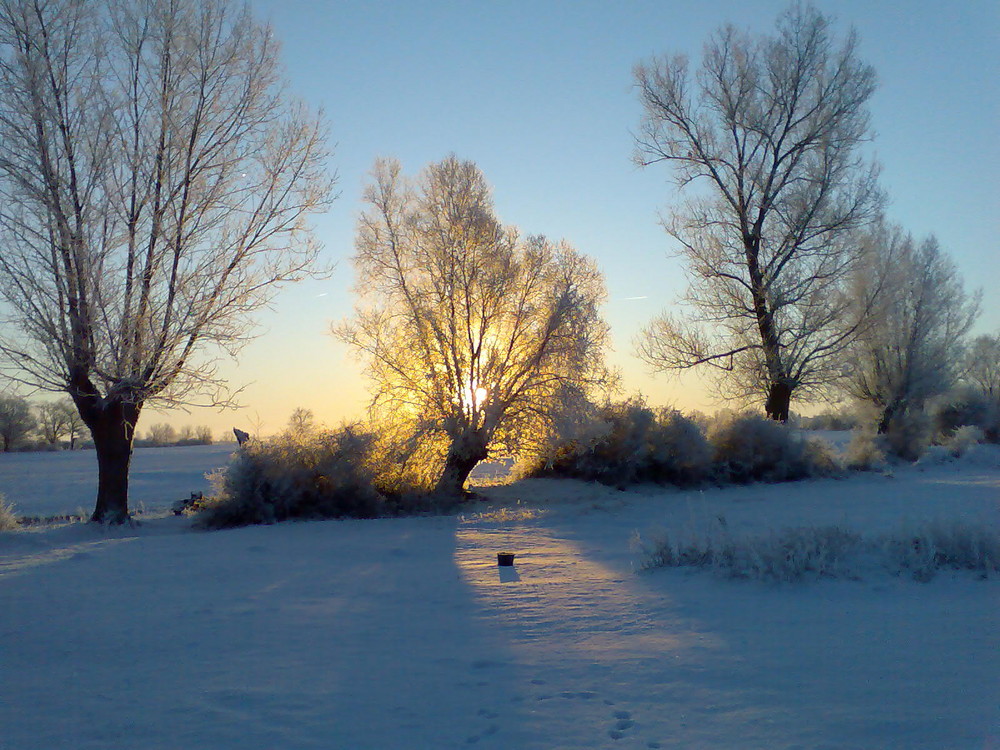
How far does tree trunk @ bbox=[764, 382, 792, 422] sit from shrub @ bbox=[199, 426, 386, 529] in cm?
1114

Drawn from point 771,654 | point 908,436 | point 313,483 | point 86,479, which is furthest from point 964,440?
point 86,479

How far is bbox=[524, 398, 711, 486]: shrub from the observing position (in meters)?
15.7

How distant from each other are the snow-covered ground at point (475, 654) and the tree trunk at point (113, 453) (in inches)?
118

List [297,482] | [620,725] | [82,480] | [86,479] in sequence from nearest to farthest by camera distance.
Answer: [620,725] → [297,482] → [82,480] → [86,479]

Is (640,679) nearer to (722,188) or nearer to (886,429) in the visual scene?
(722,188)

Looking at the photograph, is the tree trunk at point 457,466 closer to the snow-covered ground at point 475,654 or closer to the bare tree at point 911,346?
the snow-covered ground at point 475,654

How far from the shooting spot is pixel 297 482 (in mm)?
12328

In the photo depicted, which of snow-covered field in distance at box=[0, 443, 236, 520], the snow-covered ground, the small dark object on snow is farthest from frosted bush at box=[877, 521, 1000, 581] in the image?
snow-covered field in distance at box=[0, 443, 236, 520]

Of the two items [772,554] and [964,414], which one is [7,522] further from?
[964,414]

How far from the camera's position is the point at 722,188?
18641 millimetres

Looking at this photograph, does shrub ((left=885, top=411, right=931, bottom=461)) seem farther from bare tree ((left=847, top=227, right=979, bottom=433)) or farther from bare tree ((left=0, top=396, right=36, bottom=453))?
bare tree ((left=0, top=396, right=36, bottom=453))

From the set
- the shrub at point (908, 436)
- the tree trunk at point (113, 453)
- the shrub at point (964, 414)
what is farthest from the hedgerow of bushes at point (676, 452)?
the shrub at point (964, 414)

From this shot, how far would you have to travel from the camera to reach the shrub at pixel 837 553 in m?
6.63

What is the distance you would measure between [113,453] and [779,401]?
50.1 ft
